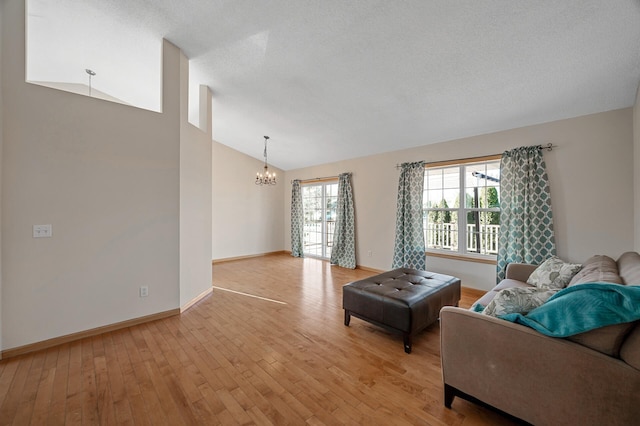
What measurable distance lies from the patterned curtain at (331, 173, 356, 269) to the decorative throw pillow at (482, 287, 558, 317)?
3.89 m

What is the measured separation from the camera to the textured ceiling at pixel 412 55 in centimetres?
203

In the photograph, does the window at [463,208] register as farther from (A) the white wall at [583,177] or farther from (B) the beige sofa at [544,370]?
(B) the beige sofa at [544,370]

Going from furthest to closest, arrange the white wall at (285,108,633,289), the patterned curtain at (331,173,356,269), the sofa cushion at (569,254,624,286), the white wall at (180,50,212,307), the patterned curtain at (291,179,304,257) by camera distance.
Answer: the patterned curtain at (291,179,304,257) < the patterned curtain at (331,173,356,269) < the white wall at (180,50,212,307) < the white wall at (285,108,633,289) < the sofa cushion at (569,254,624,286)

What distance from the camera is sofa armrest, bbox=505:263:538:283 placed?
284cm

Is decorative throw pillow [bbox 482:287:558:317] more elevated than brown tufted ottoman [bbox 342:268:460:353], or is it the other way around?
decorative throw pillow [bbox 482:287:558:317]

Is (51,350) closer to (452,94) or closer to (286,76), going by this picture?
(286,76)

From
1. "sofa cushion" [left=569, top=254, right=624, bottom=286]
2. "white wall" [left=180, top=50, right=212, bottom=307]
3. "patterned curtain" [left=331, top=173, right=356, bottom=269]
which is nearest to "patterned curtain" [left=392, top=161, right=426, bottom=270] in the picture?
"patterned curtain" [left=331, top=173, right=356, bottom=269]

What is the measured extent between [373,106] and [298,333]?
309cm

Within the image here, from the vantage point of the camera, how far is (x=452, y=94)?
2.98 metres

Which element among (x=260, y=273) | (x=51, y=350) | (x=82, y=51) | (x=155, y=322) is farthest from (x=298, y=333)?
(x=82, y=51)

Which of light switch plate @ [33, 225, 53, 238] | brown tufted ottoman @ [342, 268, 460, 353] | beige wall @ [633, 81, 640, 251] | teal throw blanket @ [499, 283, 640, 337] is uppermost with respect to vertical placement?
beige wall @ [633, 81, 640, 251]

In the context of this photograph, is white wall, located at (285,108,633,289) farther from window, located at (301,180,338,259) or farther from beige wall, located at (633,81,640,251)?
window, located at (301,180,338,259)

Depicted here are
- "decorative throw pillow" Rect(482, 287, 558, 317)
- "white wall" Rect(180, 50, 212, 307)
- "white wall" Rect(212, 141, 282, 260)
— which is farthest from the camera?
"white wall" Rect(212, 141, 282, 260)

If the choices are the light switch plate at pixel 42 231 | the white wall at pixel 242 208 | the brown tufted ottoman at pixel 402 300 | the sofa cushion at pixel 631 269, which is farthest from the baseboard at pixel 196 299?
the sofa cushion at pixel 631 269
